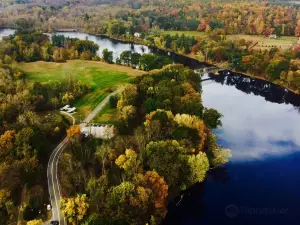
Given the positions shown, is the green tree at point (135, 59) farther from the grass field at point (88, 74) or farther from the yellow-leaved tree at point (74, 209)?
the yellow-leaved tree at point (74, 209)

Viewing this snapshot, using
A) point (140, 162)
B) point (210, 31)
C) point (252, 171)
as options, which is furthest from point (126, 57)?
point (140, 162)

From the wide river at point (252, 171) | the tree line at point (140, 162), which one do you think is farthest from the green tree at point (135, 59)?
the tree line at point (140, 162)

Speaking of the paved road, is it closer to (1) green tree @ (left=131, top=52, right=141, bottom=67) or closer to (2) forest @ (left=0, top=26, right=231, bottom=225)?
(2) forest @ (left=0, top=26, right=231, bottom=225)

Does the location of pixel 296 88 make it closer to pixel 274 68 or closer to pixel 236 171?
pixel 274 68

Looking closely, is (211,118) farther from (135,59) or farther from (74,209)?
(135,59)

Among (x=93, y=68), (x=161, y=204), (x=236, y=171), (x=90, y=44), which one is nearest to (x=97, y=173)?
(x=161, y=204)

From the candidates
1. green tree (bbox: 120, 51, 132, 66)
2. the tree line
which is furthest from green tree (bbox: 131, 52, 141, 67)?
the tree line
